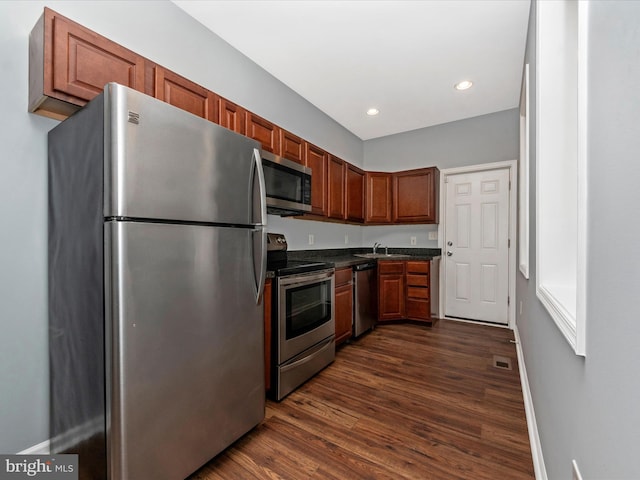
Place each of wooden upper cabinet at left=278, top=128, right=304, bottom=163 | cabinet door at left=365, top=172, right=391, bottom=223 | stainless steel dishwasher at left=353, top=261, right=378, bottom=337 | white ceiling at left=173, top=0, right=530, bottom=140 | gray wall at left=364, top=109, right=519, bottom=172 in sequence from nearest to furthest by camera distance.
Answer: white ceiling at left=173, top=0, right=530, bottom=140
wooden upper cabinet at left=278, top=128, right=304, bottom=163
stainless steel dishwasher at left=353, top=261, right=378, bottom=337
gray wall at left=364, top=109, right=519, bottom=172
cabinet door at left=365, top=172, right=391, bottom=223

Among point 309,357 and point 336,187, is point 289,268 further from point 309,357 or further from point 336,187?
point 336,187

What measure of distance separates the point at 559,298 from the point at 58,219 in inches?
92.1

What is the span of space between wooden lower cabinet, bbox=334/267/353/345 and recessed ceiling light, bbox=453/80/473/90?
2306mm

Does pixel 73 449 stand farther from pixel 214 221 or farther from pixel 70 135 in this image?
pixel 70 135

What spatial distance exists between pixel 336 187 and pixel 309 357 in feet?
6.62

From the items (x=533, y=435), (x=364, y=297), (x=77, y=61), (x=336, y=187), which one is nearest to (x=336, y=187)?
(x=336, y=187)

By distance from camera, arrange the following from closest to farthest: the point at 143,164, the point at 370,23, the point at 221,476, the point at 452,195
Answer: the point at 143,164 → the point at 221,476 → the point at 370,23 → the point at 452,195

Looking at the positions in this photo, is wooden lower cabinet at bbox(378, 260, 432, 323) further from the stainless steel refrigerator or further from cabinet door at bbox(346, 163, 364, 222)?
the stainless steel refrigerator

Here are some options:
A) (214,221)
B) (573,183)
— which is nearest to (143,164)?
(214,221)

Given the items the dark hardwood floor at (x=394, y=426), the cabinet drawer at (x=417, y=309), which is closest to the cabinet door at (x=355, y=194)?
the cabinet drawer at (x=417, y=309)

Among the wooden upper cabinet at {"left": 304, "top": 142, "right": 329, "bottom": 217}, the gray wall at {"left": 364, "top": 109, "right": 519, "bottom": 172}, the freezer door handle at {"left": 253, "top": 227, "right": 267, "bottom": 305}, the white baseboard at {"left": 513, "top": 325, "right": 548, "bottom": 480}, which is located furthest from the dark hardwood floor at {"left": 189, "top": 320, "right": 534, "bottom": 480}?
the gray wall at {"left": 364, "top": 109, "right": 519, "bottom": 172}

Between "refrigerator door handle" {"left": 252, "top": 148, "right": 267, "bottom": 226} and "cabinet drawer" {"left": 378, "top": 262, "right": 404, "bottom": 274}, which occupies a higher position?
"refrigerator door handle" {"left": 252, "top": 148, "right": 267, "bottom": 226}

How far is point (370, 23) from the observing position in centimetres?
229

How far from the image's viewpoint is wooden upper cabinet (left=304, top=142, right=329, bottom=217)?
311cm
